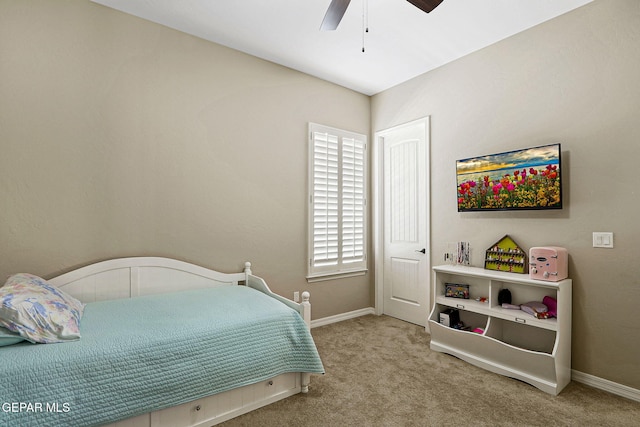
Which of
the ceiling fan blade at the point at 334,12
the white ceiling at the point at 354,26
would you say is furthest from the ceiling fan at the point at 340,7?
the white ceiling at the point at 354,26

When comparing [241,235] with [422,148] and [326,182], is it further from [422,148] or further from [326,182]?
[422,148]

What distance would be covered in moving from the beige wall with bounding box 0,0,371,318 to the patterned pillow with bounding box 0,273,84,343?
2.00ft

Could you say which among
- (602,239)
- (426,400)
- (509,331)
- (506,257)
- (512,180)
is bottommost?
(426,400)

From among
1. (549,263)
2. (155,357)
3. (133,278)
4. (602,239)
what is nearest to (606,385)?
(549,263)

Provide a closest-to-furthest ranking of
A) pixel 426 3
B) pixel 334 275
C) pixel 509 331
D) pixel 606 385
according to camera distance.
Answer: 1. pixel 426 3
2. pixel 606 385
3. pixel 509 331
4. pixel 334 275

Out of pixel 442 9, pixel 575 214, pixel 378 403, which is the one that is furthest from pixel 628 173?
pixel 378 403

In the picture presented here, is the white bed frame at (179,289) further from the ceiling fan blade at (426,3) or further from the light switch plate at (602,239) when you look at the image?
the light switch plate at (602,239)

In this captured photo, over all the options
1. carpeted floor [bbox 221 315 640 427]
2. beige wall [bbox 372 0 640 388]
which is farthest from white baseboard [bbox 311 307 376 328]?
beige wall [bbox 372 0 640 388]

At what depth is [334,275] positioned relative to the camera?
3764 millimetres

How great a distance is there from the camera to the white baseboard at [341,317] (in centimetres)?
361

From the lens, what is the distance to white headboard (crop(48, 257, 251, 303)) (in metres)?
2.37

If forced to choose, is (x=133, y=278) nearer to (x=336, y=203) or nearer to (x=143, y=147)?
(x=143, y=147)

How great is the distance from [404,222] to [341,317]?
51.9 inches

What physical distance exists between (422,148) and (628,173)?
5.68ft
